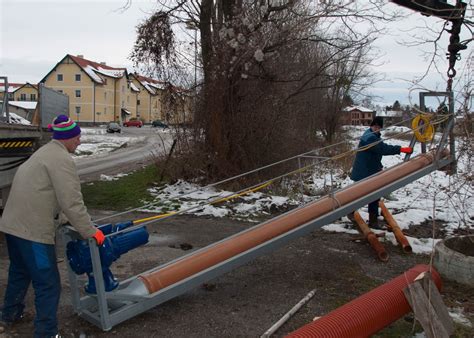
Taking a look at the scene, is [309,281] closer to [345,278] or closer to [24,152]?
[345,278]

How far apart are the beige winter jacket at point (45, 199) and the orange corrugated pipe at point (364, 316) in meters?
1.93

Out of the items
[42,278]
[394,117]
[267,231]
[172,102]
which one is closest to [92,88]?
[172,102]

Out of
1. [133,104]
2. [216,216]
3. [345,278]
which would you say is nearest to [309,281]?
[345,278]

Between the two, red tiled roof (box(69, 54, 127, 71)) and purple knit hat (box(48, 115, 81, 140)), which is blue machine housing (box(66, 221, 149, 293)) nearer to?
purple knit hat (box(48, 115, 81, 140))

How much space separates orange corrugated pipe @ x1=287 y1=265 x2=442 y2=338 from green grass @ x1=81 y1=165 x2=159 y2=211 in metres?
6.67

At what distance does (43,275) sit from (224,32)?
29.7 ft

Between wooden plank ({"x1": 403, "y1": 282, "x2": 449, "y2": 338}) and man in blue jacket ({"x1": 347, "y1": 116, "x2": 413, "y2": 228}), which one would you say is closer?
wooden plank ({"x1": 403, "y1": 282, "x2": 449, "y2": 338})

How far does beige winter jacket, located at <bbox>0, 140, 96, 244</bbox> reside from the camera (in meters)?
3.75

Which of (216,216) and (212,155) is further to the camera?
(212,155)

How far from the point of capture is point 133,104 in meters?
92.6

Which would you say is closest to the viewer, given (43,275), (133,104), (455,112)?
(43,275)

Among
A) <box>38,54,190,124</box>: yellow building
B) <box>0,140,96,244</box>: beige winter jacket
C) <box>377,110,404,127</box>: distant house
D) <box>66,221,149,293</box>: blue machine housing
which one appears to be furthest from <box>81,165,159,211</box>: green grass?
<box>38,54,190,124</box>: yellow building

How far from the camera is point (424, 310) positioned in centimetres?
347

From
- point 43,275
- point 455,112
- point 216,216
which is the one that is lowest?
point 216,216
